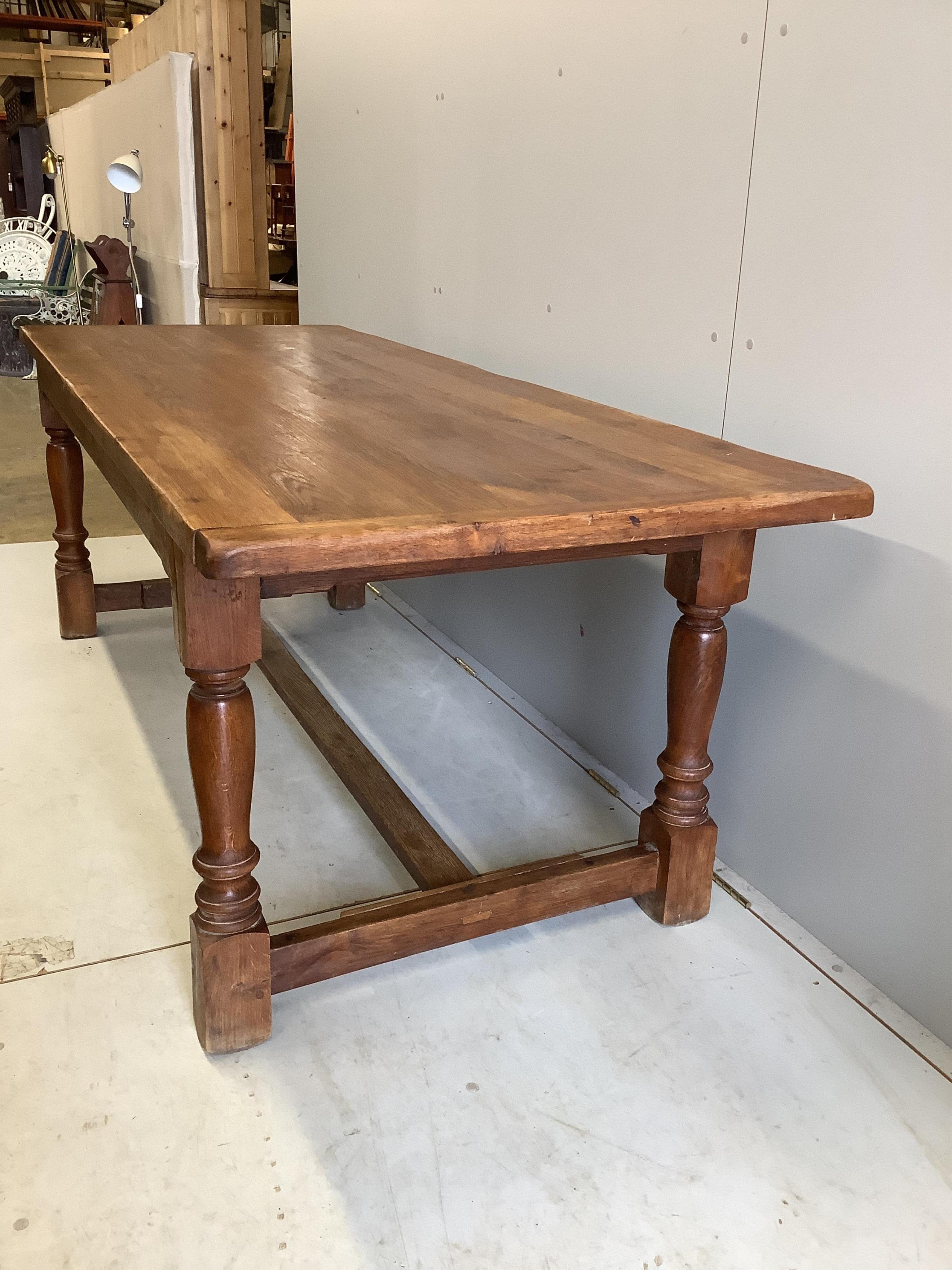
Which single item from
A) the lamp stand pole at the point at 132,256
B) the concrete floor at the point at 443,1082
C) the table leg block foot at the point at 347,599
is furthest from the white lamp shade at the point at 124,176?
the concrete floor at the point at 443,1082

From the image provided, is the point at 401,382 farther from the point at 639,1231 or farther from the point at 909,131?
the point at 639,1231

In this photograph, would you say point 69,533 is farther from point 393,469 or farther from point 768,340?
point 768,340

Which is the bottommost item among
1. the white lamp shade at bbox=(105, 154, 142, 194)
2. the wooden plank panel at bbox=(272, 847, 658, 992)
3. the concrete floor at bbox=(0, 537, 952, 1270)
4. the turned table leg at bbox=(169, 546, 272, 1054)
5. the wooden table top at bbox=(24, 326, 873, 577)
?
the concrete floor at bbox=(0, 537, 952, 1270)

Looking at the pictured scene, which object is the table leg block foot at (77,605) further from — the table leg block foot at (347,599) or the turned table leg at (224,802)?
the turned table leg at (224,802)

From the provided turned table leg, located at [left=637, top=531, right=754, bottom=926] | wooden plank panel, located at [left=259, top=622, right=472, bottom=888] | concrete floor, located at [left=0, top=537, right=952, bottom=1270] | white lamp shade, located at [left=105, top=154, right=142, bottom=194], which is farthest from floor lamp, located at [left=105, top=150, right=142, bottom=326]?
turned table leg, located at [left=637, top=531, right=754, bottom=926]

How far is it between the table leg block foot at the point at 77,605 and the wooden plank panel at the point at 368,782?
56 cm

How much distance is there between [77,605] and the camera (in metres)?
2.77

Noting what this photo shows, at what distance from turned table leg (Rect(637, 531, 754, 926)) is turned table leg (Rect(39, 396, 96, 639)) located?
169cm

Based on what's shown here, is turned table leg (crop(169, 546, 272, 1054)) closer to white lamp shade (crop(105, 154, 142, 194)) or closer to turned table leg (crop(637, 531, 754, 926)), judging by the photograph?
turned table leg (crop(637, 531, 754, 926))

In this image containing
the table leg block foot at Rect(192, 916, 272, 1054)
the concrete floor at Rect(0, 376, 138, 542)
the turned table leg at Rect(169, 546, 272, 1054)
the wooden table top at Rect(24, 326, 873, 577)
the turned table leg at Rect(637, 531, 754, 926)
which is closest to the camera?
the wooden table top at Rect(24, 326, 873, 577)

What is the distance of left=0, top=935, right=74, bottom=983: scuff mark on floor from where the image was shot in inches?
60.4

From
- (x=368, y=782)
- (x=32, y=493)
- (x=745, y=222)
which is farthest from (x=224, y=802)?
(x=32, y=493)

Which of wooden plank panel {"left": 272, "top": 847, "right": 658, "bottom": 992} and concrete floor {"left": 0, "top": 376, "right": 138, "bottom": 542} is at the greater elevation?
wooden plank panel {"left": 272, "top": 847, "right": 658, "bottom": 992}

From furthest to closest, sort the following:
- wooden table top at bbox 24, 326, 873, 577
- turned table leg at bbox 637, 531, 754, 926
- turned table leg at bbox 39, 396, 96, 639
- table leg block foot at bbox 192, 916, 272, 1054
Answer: turned table leg at bbox 39, 396, 96, 639
turned table leg at bbox 637, 531, 754, 926
table leg block foot at bbox 192, 916, 272, 1054
wooden table top at bbox 24, 326, 873, 577
